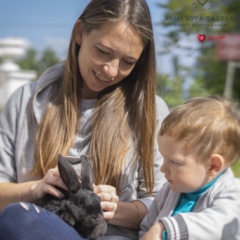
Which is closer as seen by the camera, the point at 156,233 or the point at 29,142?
the point at 156,233

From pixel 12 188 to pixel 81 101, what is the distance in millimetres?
447

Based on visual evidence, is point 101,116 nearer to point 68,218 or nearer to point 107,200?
point 107,200

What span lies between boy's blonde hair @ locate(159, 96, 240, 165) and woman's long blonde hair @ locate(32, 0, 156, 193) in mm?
352

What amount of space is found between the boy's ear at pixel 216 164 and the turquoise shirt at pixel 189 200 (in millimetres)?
33

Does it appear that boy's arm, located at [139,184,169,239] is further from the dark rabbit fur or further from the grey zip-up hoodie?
the dark rabbit fur

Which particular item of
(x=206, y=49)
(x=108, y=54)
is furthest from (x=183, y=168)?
(x=206, y=49)

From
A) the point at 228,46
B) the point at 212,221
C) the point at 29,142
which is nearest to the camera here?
the point at 212,221

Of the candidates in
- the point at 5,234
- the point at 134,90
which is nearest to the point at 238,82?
the point at 134,90

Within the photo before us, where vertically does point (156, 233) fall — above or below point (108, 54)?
below

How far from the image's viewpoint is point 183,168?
1549 mm

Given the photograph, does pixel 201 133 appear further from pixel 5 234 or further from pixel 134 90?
pixel 5 234

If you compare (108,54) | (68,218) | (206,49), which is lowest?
(206,49)

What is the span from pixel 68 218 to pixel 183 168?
15.6 inches

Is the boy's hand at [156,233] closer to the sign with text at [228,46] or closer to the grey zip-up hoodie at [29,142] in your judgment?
the grey zip-up hoodie at [29,142]
